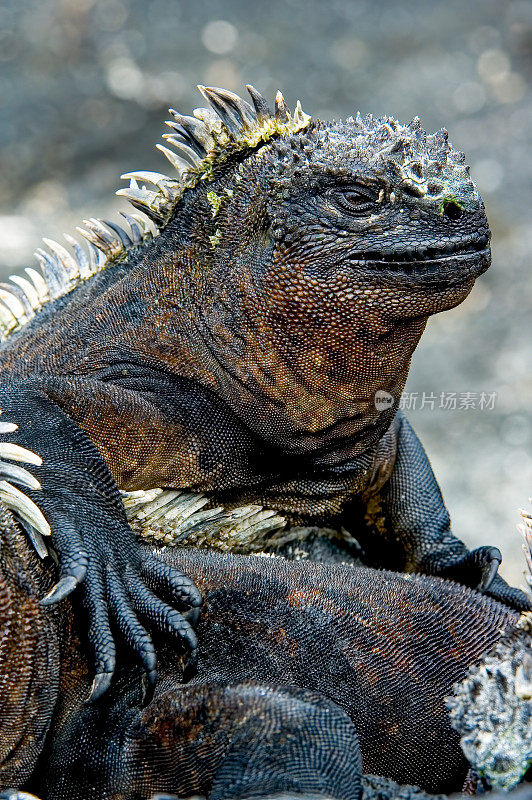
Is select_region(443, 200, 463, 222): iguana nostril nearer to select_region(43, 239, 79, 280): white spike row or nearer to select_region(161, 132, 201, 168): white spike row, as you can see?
select_region(161, 132, 201, 168): white spike row

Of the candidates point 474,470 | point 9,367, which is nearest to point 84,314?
point 9,367

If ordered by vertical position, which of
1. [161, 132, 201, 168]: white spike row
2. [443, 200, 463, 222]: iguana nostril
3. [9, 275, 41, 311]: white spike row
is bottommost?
[9, 275, 41, 311]: white spike row

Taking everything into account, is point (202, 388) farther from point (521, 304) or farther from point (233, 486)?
point (521, 304)

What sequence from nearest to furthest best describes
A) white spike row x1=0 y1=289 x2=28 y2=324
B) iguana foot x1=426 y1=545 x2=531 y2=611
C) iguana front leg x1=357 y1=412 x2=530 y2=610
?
iguana foot x1=426 y1=545 x2=531 y2=611, iguana front leg x1=357 y1=412 x2=530 y2=610, white spike row x1=0 y1=289 x2=28 y2=324

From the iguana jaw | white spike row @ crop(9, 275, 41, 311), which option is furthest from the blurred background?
the iguana jaw

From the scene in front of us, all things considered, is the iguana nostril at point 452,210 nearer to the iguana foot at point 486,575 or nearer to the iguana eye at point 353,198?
the iguana eye at point 353,198

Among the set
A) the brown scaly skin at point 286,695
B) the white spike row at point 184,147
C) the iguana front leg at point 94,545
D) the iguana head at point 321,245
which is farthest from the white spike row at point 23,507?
the white spike row at point 184,147
